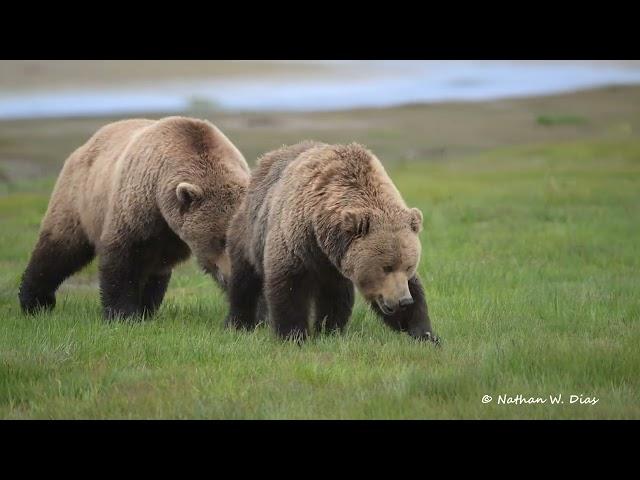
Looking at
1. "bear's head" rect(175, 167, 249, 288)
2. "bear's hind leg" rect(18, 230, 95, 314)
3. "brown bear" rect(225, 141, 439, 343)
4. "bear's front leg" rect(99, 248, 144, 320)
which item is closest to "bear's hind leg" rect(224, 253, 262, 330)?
"brown bear" rect(225, 141, 439, 343)

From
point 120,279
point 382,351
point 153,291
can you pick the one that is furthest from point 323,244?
point 153,291

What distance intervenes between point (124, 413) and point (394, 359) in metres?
1.96

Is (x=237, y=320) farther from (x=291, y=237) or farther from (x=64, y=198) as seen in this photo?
(x=64, y=198)

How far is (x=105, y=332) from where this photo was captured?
7430 mm

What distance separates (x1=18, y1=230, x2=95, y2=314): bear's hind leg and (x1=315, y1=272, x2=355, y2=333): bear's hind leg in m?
2.79

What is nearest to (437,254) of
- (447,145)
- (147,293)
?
(147,293)

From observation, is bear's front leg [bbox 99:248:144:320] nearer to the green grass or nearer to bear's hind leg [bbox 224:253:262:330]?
the green grass

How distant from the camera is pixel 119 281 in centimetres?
857

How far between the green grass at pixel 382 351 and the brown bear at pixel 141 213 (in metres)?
0.34

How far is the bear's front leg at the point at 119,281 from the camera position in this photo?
337 inches

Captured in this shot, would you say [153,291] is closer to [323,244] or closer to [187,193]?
[187,193]

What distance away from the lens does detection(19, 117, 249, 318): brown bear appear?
328 inches

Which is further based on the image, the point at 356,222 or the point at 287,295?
the point at 287,295

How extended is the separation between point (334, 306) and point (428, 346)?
107 cm
